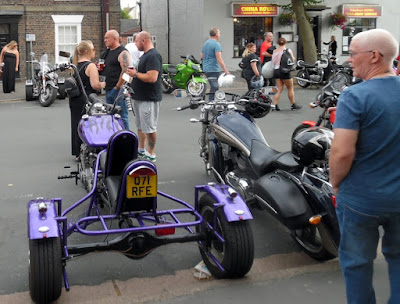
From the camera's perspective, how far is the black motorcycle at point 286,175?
4.30 meters

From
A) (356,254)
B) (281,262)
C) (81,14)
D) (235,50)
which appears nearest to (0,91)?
(81,14)

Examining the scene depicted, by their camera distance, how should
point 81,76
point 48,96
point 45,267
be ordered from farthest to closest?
point 48,96
point 81,76
point 45,267

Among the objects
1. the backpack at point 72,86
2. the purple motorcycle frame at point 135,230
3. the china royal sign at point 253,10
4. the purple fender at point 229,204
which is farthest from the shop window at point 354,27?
the purple motorcycle frame at point 135,230

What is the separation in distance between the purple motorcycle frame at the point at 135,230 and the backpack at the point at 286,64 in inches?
371

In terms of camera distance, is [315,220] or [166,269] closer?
[315,220]

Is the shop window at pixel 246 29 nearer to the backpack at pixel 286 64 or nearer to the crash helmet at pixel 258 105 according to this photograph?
the backpack at pixel 286 64

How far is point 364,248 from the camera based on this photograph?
3.03 m

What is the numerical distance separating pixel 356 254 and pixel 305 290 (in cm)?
115

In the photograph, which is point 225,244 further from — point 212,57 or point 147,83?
point 212,57

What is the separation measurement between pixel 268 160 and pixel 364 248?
6.65ft

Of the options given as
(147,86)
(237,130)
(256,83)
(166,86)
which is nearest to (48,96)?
(166,86)

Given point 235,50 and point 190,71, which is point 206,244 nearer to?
point 190,71

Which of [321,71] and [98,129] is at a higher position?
[321,71]

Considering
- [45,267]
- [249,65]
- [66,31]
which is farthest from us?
[66,31]
